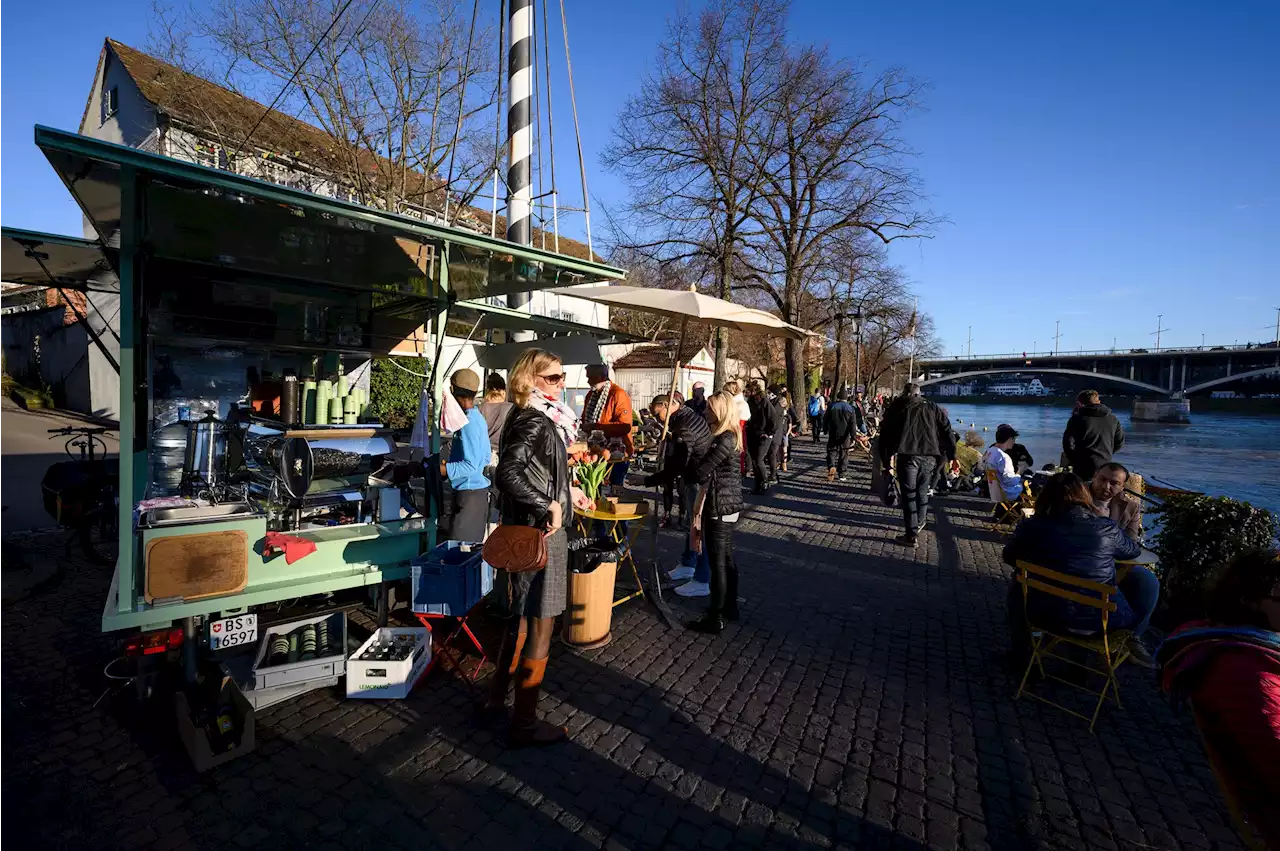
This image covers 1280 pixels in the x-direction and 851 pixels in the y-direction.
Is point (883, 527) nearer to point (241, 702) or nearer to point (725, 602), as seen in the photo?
point (725, 602)

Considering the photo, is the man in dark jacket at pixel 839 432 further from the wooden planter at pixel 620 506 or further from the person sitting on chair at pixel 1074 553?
the person sitting on chair at pixel 1074 553

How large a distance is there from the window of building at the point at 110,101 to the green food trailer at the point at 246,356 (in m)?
20.3

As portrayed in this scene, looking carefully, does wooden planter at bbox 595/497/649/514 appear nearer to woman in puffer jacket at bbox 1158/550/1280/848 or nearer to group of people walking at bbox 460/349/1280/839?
group of people walking at bbox 460/349/1280/839

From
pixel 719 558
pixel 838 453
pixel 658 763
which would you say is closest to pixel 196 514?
pixel 658 763

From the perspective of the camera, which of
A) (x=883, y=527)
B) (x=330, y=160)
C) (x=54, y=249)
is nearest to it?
(x=54, y=249)

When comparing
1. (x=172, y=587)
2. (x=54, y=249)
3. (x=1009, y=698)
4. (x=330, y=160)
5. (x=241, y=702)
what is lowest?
(x=1009, y=698)

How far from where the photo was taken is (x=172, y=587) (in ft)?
10.4

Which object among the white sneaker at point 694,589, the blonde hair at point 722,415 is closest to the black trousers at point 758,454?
the white sneaker at point 694,589

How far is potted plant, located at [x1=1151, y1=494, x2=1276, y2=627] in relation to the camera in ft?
16.4

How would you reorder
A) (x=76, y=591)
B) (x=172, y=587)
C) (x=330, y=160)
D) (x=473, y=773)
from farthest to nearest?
(x=330, y=160) < (x=76, y=591) < (x=172, y=587) < (x=473, y=773)

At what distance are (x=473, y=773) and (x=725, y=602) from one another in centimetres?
249

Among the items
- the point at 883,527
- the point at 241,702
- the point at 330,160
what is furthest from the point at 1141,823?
the point at 330,160

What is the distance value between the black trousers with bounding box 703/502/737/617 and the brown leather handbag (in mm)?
1828

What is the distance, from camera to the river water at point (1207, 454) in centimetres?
2195
